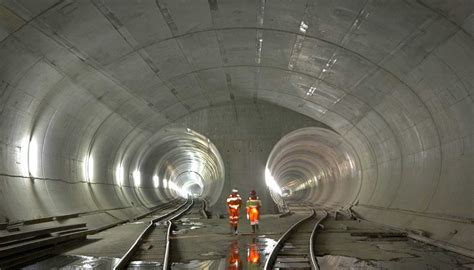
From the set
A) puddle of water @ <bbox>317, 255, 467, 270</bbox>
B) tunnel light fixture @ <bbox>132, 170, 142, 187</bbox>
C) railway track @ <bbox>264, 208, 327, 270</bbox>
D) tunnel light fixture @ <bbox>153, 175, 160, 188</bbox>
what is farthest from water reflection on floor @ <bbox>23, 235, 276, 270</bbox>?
tunnel light fixture @ <bbox>153, 175, 160, 188</bbox>

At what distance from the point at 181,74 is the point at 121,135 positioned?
5.26 metres

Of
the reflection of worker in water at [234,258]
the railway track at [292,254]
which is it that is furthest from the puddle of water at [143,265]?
the railway track at [292,254]

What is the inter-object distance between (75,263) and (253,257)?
3.28 meters

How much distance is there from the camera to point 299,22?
388 inches

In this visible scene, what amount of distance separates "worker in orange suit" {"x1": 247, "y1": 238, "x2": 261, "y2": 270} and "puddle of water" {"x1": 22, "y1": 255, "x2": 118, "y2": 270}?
7.88ft

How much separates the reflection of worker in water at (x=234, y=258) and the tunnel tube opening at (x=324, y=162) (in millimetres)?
10805

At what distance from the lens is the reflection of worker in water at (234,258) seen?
7193 millimetres

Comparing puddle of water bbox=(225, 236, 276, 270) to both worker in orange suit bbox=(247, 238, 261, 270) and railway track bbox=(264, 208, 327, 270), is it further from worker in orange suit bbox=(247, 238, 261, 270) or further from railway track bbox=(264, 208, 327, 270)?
railway track bbox=(264, 208, 327, 270)

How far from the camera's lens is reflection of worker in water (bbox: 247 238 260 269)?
285 inches

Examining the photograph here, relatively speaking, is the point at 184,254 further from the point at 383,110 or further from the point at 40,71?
the point at 383,110

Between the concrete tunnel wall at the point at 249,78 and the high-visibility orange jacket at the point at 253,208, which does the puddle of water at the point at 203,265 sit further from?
the concrete tunnel wall at the point at 249,78

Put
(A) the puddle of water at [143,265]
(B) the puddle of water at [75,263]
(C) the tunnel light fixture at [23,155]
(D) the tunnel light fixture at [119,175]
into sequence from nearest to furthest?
(A) the puddle of water at [143,265], (B) the puddle of water at [75,263], (C) the tunnel light fixture at [23,155], (D) the tunnel light fixture at [119,175]

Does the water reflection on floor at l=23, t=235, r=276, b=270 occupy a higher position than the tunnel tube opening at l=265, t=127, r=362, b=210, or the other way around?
the tunnel tube opening at l=265, t=127, r=362, b=210

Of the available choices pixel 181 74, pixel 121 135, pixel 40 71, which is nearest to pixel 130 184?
pixel 121 135
